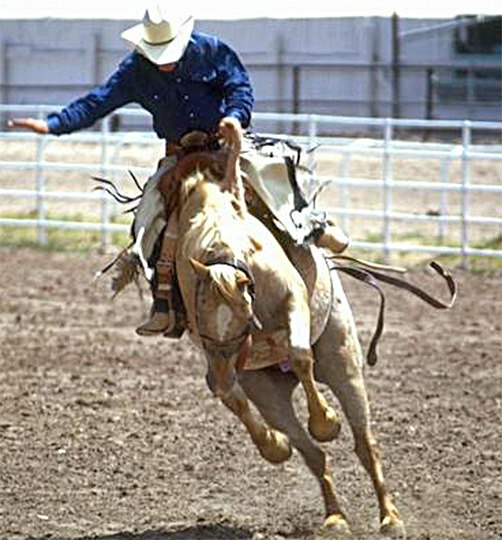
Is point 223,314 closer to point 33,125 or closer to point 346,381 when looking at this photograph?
point 346,381

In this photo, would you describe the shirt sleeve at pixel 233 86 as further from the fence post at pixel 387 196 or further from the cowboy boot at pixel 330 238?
the fence post at pixel 387 196

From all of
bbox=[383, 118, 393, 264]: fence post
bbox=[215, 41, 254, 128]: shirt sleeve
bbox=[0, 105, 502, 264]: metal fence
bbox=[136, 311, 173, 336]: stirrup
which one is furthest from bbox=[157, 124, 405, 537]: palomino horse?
bbox=[383, 118, 393, 264]: fence post

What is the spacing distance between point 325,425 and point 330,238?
1019 millimetres

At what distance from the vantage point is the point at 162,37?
6211 millimetres

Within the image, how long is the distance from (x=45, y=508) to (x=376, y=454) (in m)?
1.32

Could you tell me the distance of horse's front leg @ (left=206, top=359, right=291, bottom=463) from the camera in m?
5.81

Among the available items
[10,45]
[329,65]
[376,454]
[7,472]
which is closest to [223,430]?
[7,472]

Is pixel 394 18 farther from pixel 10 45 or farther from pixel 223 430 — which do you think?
pixel 223 430

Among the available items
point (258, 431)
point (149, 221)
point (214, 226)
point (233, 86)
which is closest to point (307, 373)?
point (258, 431)

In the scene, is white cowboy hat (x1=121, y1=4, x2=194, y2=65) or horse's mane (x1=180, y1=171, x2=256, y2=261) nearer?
horse's mane (x1=180, y1=171, x2=256, y2=261)

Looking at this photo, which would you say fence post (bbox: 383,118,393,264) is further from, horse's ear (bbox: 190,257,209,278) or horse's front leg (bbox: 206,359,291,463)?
horse's ear (bbox: 190,257,209,278)

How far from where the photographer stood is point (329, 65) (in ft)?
86.7

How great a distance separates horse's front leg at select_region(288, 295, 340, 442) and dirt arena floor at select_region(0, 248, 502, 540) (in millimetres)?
468

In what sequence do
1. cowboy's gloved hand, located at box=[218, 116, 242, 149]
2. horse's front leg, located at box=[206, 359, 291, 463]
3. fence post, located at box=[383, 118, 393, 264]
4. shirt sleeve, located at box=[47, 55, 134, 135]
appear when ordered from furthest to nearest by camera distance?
fence post, located at box=[383, 118, 393, 264], shirt sleeve, located at box=[47, 55, 134, 135], cowboy's gloved hand, located at box=[218, 116, 242, 149], horse's front leg, located at box=[206, 359, 291, 463]
